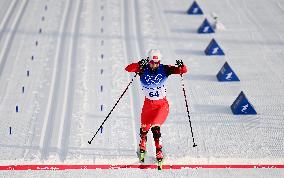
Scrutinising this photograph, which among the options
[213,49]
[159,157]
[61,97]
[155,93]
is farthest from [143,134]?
[213,49]

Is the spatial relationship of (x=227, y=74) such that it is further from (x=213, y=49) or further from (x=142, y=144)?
(x=142, y=144)

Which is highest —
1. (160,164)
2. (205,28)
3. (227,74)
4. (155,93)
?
(205,28)

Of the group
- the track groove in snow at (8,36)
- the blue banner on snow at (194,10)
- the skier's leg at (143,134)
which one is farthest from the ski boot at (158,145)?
the blue banner on snow at (194,10)

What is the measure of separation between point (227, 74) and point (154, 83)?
3370 mm

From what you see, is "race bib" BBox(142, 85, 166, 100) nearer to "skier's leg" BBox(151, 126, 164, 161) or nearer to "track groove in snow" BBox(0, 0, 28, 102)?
"skier's leg" BBox(151, 126, 164, 161)

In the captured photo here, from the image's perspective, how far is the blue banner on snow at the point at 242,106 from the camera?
7419 mm

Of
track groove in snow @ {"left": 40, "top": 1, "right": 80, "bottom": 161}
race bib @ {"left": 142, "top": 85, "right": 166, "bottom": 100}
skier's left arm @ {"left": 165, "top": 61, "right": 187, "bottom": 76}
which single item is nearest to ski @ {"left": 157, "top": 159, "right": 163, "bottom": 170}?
race bib @ {"left": 142, "top": 85, "right": 166, "bottom": 100}

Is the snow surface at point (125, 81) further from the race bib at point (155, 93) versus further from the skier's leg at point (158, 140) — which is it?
the race bib at point (155, 93)

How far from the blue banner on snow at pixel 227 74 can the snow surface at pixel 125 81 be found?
4.7 inches

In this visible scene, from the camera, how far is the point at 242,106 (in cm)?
745

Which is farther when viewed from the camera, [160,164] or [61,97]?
[61,97]

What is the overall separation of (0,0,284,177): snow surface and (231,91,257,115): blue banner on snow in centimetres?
14

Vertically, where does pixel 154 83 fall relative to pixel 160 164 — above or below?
above

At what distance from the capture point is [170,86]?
27.5 feet
